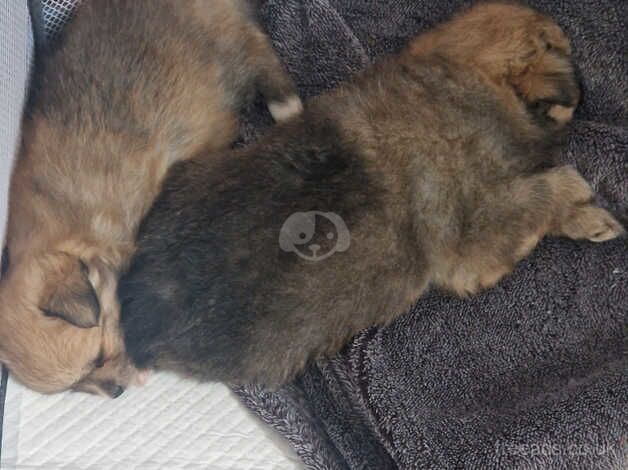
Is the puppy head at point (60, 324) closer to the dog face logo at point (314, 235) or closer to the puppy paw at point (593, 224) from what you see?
the dog face logo at point (314, 235)

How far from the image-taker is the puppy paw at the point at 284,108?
5.51 feet

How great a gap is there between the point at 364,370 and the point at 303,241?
468 millimetres

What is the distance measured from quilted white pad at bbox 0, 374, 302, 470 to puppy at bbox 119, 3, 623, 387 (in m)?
0.36

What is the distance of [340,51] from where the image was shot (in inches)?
71.6

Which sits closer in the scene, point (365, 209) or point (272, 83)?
point (365, 209)

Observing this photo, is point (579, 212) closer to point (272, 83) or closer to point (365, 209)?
point (365, 209)

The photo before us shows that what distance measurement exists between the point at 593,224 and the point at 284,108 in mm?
865

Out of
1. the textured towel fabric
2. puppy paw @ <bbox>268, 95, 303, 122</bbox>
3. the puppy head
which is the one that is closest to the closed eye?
the puppy head

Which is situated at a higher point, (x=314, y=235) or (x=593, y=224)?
(x=314, y=235)

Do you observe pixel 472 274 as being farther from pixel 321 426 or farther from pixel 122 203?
pixel 122 203

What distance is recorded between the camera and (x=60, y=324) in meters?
1.41

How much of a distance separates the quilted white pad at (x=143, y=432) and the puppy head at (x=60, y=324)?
0.58 ft

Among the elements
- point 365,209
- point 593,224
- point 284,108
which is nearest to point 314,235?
point 365,209

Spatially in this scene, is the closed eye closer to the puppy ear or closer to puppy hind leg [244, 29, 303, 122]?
the puppy ear
